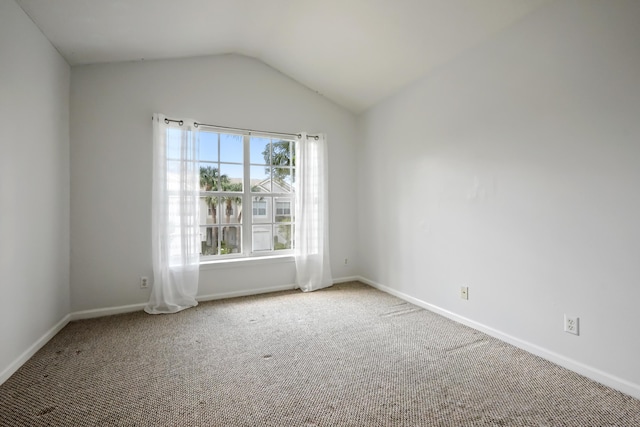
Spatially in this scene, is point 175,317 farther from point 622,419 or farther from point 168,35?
point 622,419

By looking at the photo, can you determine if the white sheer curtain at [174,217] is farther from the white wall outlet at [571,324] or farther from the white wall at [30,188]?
the white wall outlet at [571,324]

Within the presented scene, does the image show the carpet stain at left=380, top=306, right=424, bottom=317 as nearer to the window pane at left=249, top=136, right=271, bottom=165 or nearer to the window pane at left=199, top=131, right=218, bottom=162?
the window pane at left=249, top=136, right=271, bottom=165

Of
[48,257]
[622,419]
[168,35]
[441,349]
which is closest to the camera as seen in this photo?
[622,419]

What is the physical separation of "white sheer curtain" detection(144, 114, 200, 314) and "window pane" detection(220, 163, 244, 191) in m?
0.39

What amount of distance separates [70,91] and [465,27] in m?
3.69

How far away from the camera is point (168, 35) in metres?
2.85

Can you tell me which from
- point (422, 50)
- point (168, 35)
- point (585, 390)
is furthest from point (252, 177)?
point (585, 390)

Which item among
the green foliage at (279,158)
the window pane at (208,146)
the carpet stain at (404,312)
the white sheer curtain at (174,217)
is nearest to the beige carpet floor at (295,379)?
the carpet stain at (404,312)

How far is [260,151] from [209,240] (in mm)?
1314

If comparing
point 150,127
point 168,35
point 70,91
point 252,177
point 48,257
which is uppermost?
point 168,35

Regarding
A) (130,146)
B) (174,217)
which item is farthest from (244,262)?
(130,146)

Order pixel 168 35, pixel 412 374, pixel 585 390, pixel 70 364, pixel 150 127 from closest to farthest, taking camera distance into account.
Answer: pixel 585 390
pixel 412 374
pixel 70 364
pixel 168 35
pixel 150 127

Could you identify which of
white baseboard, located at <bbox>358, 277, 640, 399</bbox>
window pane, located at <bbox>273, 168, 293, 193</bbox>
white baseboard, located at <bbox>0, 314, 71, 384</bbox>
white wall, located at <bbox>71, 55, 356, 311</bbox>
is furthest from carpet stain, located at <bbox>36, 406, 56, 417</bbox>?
white baseboard, located at <bbox>358, 277, 640, 399</bbox>

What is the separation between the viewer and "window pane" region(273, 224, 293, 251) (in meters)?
4.08
